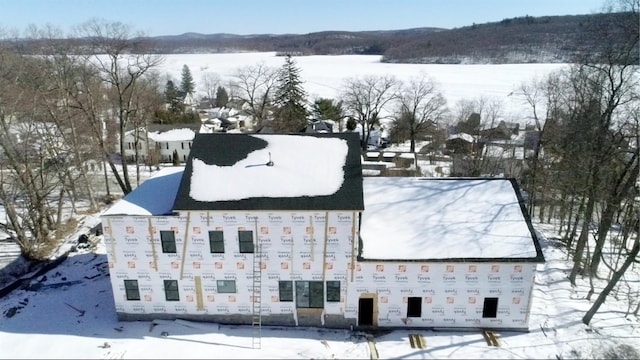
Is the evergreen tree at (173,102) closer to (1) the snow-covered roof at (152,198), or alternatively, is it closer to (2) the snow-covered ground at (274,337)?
(1) the snow-covered roof at (152,198)

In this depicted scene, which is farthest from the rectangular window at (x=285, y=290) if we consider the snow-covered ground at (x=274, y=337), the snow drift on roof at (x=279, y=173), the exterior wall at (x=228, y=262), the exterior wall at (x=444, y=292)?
the snow drift on roof at (x=279, y=173)

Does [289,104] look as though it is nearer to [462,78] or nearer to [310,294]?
[310,294]

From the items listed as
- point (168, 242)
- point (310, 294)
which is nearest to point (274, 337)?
point (310, 294)

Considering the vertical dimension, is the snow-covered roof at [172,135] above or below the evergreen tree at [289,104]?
below

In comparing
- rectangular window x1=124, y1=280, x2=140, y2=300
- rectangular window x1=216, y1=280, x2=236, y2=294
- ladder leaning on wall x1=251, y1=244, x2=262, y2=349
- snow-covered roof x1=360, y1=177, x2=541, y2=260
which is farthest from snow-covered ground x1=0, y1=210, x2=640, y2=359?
snow-covered roof x1=360, y1=177, x2=541, y2=260

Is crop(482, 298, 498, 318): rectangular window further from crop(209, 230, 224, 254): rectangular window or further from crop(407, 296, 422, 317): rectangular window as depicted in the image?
crop(209, 230, 224, 254): rectangular window
